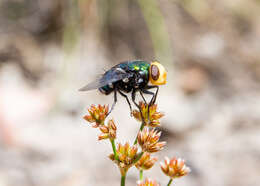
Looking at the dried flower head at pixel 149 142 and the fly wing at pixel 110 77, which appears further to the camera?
the fly wing at pixel 110 77

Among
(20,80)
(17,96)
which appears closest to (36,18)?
(20,80)

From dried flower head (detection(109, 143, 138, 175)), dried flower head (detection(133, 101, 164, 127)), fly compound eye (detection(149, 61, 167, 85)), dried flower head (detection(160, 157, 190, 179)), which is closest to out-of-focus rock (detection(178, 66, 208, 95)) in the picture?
fly compound eye (detection(149, 61, 167, 85))

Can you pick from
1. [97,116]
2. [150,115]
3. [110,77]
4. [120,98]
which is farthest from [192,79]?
[97,116]

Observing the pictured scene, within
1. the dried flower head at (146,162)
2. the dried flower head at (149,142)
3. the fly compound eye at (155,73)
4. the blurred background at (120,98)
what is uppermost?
the blurred background at (120,98)

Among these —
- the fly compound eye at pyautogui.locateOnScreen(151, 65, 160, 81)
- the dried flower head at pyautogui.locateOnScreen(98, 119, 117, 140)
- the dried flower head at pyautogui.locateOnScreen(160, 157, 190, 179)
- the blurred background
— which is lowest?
the dried flower head at pyautogui.locateOnScreen(160, 157, 190, 179)

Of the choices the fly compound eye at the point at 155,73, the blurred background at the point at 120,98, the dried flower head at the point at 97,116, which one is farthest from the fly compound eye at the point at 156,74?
the blurred background at the point at 120,98

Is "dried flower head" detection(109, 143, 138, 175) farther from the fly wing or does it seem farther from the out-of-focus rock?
the out-of-focus rock

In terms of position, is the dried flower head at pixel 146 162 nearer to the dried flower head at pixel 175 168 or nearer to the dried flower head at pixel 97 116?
the dried flower head at pixel 175 168

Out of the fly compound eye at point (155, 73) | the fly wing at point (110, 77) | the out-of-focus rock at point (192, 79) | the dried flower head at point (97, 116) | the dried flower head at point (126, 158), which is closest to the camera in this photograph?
the dried flower head at point (126, 158)

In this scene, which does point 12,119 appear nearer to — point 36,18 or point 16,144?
point 16,144
